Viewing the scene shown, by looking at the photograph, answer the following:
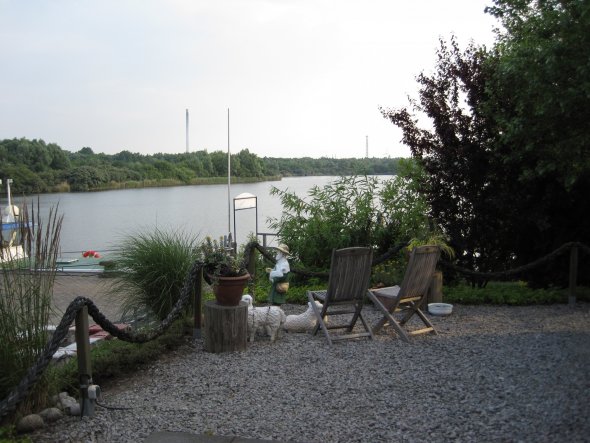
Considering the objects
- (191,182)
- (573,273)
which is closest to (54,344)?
(573,273)

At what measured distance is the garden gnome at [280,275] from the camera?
689 centimetres

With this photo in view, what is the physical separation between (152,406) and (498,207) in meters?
6.34

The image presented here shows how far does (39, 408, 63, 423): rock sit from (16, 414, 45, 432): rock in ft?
0.28

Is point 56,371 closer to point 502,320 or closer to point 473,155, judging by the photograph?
point 502,320

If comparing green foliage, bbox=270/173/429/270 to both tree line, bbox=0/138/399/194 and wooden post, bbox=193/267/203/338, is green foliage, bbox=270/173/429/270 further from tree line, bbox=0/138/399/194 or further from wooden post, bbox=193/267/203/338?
wooden post, bbox=193/267/203/338

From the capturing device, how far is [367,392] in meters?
4.47

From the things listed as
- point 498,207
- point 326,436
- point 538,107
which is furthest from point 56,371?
point 498,207

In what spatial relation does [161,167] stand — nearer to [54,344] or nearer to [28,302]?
[28,302]

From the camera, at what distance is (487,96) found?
933 cm

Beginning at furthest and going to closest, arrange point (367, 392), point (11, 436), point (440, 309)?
point (440, 309)
point (367, 392)
point (11, 436)

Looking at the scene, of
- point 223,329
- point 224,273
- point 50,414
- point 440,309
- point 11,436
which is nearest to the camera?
point 11,436

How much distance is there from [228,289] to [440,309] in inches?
117

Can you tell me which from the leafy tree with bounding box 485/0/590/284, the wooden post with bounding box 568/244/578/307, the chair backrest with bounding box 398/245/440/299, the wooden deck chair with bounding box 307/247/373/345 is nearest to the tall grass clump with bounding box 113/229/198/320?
the wooden deck chair with bounding box 307/247/373/345

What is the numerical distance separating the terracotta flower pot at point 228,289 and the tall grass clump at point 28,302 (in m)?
1.90
